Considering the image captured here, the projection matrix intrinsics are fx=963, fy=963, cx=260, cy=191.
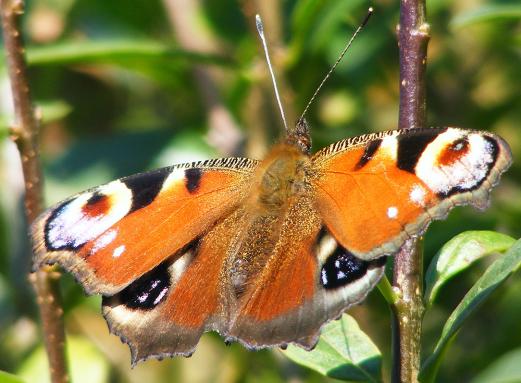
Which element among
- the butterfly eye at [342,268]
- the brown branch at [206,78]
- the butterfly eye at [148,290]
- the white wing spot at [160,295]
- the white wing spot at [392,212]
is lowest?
the brown branch at [206,78]

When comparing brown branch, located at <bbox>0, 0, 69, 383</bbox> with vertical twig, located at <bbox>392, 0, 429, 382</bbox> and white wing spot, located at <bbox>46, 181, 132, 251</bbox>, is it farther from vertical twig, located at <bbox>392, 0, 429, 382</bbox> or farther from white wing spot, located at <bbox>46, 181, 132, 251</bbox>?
vertical twig, located at <bbox>392, 0, 429, 382</bbox>

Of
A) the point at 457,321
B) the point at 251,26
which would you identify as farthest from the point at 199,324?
the point at 251,26

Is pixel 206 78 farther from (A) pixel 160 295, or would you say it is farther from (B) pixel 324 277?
(B) pixel 324 277

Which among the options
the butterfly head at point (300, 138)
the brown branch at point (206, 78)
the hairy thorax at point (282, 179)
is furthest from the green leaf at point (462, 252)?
the brown branch at point (206, 78)

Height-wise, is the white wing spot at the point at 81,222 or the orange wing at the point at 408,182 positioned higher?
the orange wing at the point at 408,182

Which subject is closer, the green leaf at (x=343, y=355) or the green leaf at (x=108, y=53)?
the green leaf at (x=343, y=355)

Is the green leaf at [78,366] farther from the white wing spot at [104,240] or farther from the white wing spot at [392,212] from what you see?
the white wing spot at [392,212]
